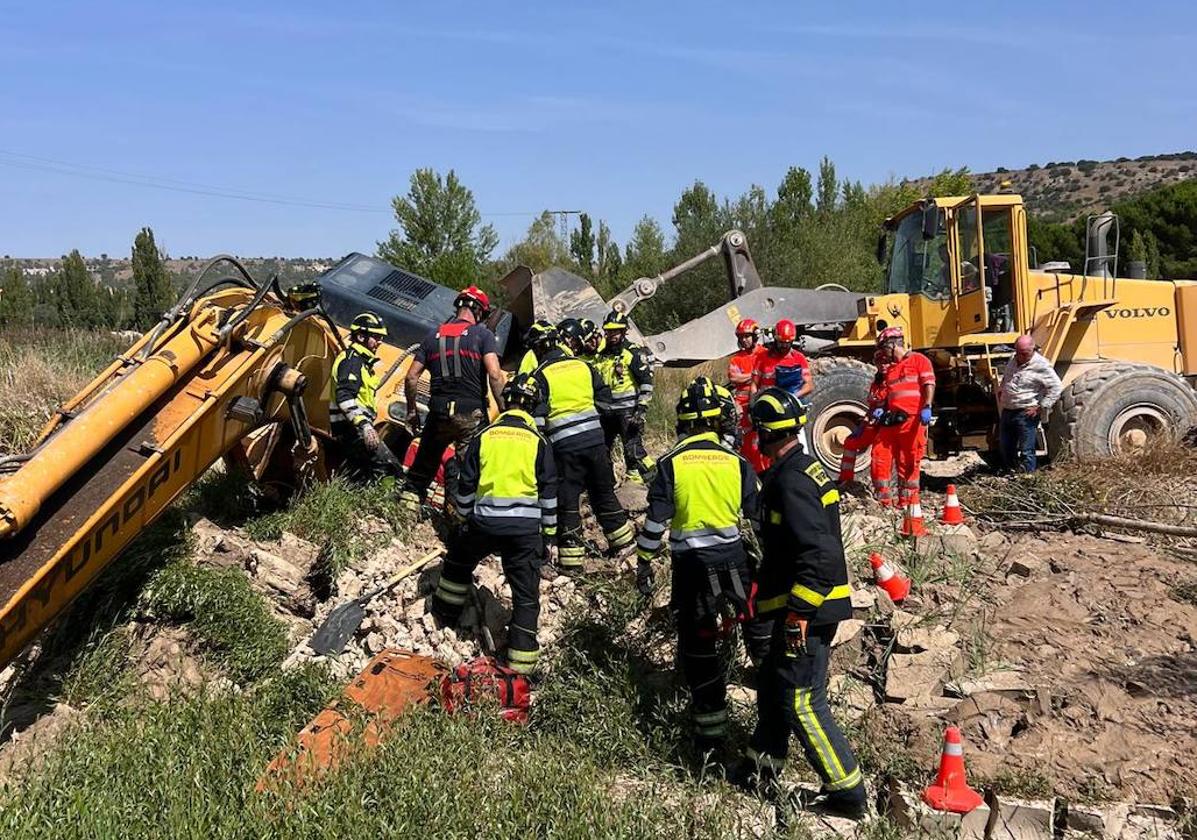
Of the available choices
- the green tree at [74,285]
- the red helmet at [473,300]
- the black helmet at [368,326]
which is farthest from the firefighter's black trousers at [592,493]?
the green tree at [74,285]

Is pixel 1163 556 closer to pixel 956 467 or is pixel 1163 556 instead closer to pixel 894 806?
pixel 894 806

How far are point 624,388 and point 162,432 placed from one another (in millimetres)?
4836

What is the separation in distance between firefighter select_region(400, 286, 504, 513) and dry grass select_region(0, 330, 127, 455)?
10.9 ft

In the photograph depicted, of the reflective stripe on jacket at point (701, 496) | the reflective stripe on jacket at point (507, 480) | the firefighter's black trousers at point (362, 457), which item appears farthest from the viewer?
the firefighter's black trousers at point (362, 457)

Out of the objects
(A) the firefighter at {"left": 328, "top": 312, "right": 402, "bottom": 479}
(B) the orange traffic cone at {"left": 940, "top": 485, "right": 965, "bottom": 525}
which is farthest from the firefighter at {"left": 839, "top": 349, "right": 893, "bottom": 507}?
(A) the firefighter at {"left": 328, "top": 312, "right": 402, "bottom": 479}

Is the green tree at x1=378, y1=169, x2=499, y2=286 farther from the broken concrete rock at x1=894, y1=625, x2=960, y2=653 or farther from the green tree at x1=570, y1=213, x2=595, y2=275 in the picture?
the broken concrete rock at x1=894, y1=625, x2=960, y2=653

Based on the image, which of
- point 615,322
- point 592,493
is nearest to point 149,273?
point 615,322

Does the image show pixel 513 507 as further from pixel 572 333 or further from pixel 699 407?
pixel 572 333

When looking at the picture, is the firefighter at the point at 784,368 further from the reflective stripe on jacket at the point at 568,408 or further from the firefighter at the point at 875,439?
the reflective stripe on jacket at the point at 568,408

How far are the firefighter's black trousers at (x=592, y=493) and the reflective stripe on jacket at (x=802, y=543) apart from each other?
95.5 inches

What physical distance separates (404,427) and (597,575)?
2.40 meters

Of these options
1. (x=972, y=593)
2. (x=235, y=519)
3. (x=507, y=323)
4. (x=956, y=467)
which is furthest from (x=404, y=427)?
(x=956, y=467)

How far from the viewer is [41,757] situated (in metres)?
4.90

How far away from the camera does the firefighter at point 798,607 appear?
4840 millimetres
